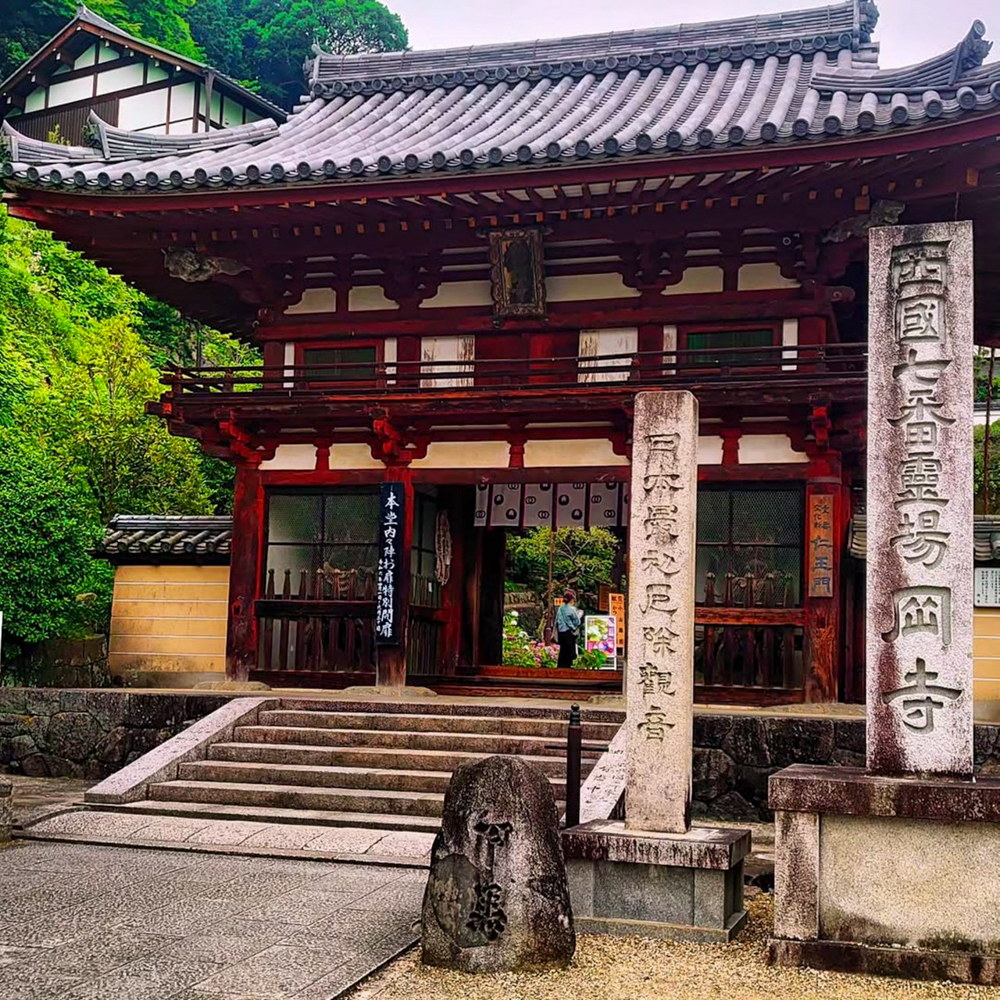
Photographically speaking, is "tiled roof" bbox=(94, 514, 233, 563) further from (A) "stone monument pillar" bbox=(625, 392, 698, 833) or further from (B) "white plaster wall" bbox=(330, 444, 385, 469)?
(A) "stone monument pillar" bbox=(625, 392, 698, 833)

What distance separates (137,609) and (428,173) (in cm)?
726

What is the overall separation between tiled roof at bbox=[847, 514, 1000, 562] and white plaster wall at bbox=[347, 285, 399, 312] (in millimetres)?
6380

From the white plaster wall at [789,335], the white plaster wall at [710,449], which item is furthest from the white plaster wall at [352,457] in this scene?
the white plaster wall at [789,335]

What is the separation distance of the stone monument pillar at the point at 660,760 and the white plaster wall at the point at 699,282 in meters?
6.68

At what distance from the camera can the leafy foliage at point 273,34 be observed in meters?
45.2

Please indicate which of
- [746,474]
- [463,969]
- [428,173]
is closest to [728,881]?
[463,969]

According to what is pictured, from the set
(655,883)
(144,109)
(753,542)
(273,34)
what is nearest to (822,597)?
(753,542)

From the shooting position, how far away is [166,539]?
51.4 feet

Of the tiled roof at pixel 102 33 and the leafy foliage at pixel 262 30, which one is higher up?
the leafy foliage at pixel 262 30

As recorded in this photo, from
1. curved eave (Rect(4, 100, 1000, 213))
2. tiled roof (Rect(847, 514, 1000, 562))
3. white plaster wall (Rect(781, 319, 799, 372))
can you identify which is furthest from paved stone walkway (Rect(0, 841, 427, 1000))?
white plaster wall (Rect(781, 319, 799, 372))

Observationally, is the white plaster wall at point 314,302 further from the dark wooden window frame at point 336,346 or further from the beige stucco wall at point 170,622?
the beige stucco wall at point 170,622

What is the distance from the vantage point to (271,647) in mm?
14383

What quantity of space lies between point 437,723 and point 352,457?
4.18m

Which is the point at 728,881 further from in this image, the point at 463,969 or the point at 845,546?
the point at 845,546
